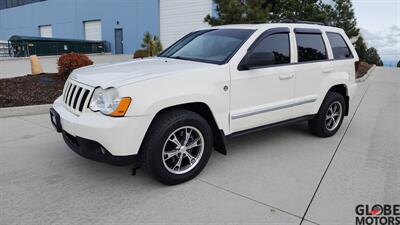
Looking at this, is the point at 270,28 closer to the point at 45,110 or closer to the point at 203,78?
the point at 203,78

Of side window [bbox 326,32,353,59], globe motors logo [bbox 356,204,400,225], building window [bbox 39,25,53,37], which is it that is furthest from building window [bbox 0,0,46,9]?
globe motors logo [bbox 356,204,400,225]

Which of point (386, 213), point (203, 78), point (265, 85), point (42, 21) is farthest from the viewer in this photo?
point (42, 21)

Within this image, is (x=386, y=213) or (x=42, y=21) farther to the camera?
(x=42, y=21)

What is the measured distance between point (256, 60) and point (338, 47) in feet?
6.84

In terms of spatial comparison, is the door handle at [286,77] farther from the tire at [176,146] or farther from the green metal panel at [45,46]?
the green metal panel at [45,46]

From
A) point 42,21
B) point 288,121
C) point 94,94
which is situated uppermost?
point 42,21

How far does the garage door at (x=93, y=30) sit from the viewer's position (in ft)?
99.1

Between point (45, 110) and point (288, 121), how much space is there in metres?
5.11

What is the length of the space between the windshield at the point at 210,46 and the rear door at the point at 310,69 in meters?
0.94

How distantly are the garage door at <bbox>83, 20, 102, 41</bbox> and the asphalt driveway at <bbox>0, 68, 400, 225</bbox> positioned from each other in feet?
89.5

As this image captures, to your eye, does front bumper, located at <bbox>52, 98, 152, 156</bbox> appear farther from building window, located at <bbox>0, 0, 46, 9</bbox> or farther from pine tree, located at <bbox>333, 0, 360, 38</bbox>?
building window, located at <bbox>0, 0, 46, 9</bbox>

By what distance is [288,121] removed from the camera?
4.49 m

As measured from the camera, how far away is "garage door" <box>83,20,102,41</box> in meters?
30.2

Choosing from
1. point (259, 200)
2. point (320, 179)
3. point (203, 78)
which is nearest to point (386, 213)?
point (320, 179)
